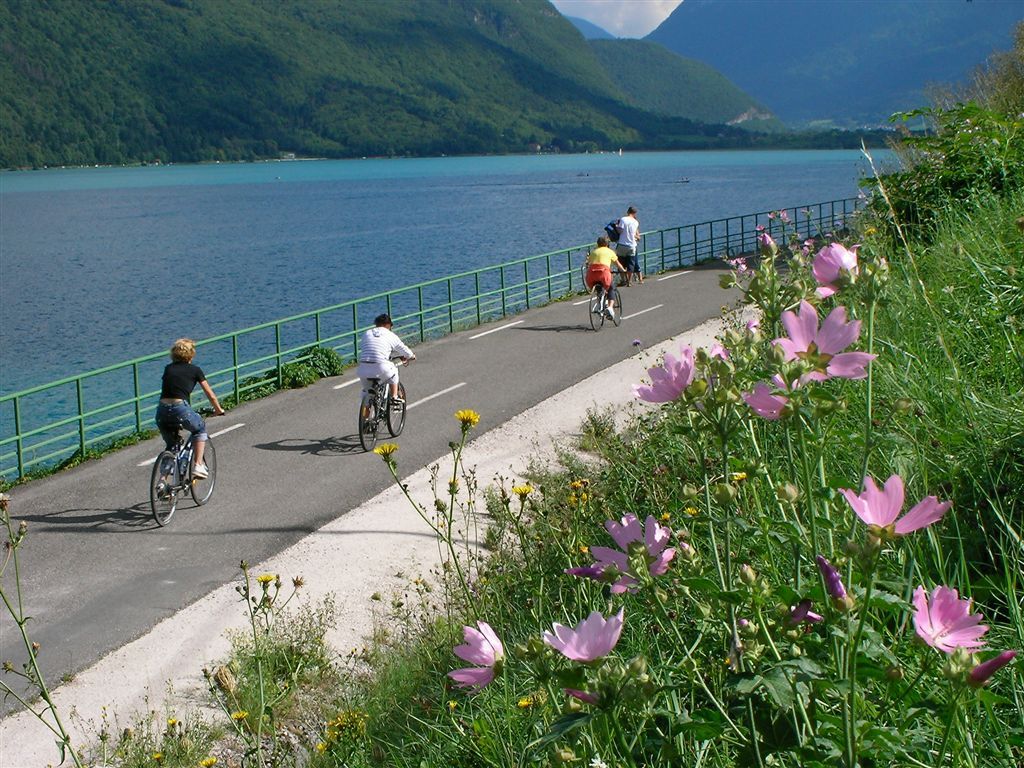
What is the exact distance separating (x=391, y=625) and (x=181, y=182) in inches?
7745

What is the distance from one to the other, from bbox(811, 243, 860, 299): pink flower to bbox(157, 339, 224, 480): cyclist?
9149 millimetres

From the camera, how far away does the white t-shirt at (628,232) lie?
25.3 meters

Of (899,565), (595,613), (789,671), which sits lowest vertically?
(899,565)

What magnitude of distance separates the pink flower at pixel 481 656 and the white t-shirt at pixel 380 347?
447 inches

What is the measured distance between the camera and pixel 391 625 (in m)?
8.30

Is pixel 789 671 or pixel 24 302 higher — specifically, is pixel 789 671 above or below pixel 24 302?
above

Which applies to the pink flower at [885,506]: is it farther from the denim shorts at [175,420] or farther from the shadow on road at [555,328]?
the shadow on road at [555,328]

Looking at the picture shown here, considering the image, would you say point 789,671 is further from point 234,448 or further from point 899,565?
point 234,448

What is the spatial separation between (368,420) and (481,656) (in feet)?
38.1

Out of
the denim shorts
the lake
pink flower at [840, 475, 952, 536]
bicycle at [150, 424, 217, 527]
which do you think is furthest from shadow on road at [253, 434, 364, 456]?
pink flower at [840, 475, 952, 536]

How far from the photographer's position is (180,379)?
11.0 meters

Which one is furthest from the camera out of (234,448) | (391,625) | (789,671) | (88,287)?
(88,287)

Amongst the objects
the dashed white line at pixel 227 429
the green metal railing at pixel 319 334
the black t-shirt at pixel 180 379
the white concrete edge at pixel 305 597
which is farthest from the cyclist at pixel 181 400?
the green metal railing at pixel 319 334

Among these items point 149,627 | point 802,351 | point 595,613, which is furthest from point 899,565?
point 149,627
